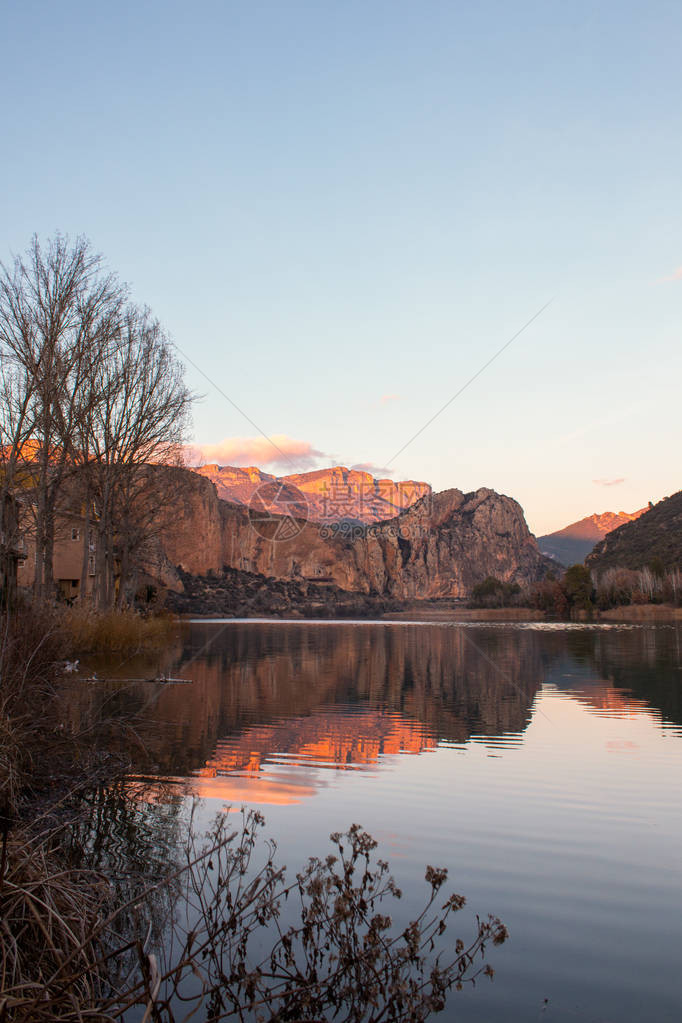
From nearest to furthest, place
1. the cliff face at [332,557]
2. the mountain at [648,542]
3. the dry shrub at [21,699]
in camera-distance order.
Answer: the dry shrub at [21,699], the mountain at [648,542], the cliff face at [332,557]

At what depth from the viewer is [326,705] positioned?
55.9 feet

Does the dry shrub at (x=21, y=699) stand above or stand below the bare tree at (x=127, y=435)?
below

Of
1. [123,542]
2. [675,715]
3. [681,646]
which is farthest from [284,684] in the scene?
[681,646]

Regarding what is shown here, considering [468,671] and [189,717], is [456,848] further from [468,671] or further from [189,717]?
[468,671]

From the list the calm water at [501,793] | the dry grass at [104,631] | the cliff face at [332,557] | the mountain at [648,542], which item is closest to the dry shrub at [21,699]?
the calm water at [501,793]

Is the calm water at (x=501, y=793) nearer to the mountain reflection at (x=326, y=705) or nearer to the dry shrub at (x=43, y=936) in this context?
the mountain reflection at (x=326, y=705)

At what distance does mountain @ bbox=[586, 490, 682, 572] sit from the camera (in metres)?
120

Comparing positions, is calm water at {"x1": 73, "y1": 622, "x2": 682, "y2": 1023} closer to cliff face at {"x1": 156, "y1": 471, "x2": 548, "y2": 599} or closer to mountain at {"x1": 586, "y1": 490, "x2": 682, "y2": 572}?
mountain at {"x1": 586, "y1": 490, "x2": 682, "y2": 572}

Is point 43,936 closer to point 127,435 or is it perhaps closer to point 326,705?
point 326,705

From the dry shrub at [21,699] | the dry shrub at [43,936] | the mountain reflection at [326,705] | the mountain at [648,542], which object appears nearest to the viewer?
the dry shrub at [43,936]

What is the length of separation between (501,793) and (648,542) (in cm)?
13256

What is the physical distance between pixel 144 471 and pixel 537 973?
3420 centimetres

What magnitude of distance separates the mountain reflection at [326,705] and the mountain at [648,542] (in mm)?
90122

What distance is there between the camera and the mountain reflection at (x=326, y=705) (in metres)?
10.8
